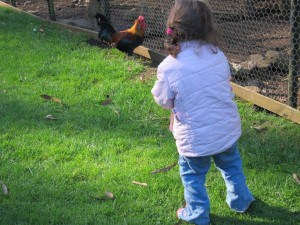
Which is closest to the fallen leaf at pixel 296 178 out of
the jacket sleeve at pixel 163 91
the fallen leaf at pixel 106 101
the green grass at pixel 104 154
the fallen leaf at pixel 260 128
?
the green grass at pixel 104 154

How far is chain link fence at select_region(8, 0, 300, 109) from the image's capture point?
4.97 metres

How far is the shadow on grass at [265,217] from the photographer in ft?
10.9

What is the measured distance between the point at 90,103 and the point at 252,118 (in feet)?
5.23

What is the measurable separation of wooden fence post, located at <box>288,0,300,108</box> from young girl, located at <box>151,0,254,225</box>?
1.76m

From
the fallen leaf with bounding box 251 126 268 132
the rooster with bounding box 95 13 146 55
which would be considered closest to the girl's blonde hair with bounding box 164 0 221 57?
the fallen leaf with bounding box 251 126 268 132

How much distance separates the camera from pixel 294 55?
4.66 m

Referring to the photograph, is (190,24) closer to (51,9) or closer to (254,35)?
(254,35)

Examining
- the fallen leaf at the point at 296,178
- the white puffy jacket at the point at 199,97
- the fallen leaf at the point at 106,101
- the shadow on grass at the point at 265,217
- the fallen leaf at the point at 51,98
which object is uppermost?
the white puffy jacket at the point at 199,97

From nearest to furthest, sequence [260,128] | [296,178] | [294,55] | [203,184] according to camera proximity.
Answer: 1. [203,184]
2. [296,178]
3. [260,128]
4. [294,55]

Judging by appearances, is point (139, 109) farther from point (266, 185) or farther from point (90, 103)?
point (266, 185)

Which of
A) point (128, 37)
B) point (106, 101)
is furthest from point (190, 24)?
point (128, 37)

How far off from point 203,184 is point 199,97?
1.92 feet

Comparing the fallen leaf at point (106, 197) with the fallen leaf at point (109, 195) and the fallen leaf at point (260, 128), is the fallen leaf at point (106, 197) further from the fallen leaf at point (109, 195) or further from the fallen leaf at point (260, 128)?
the fallen leaf at point (260, 128)

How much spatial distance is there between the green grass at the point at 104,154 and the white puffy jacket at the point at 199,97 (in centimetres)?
62
